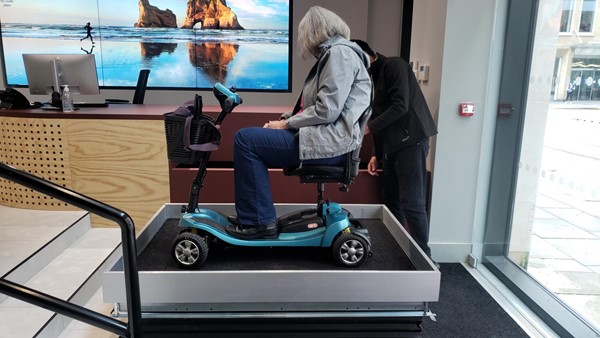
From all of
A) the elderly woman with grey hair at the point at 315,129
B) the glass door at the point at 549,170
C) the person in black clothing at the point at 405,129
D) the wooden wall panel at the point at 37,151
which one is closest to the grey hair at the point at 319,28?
the elderly woman with grey hair at the point at 315,129

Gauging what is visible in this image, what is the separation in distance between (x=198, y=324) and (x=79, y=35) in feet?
21.7

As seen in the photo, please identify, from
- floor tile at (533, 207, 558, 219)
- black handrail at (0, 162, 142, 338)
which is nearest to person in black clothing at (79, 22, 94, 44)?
black handrail at (0, 162, 142, 338)

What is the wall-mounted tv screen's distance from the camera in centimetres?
673

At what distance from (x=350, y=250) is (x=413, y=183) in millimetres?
1260

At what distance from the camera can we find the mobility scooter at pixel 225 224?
74.9 inches

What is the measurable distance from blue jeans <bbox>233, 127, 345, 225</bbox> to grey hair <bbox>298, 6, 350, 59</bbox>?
44cm

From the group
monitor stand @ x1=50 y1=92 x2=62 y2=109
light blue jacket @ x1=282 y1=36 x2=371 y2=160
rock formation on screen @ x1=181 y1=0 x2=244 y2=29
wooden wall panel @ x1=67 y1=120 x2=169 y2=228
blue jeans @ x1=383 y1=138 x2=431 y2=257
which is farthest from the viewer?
rock formation on screen @ x1=181 y1=0 x2=244 y2=29

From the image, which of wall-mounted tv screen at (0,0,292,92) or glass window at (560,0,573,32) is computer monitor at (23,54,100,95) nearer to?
wall-mounted tv screen at (0,0,292,92)

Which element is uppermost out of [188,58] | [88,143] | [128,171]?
[188,58]

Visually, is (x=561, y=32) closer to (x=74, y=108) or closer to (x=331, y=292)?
(x=331, y=292)

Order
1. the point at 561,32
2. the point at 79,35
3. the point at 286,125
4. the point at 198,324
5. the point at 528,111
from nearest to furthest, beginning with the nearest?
the point at 198,324, the point at 286,125, the point at 561,32, the point at 528,111, the point at 79,35

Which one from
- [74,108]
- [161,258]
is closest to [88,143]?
[74,108]

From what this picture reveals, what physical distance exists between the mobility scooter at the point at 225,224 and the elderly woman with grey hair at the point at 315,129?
56 mm

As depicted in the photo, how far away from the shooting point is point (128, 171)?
372cm
